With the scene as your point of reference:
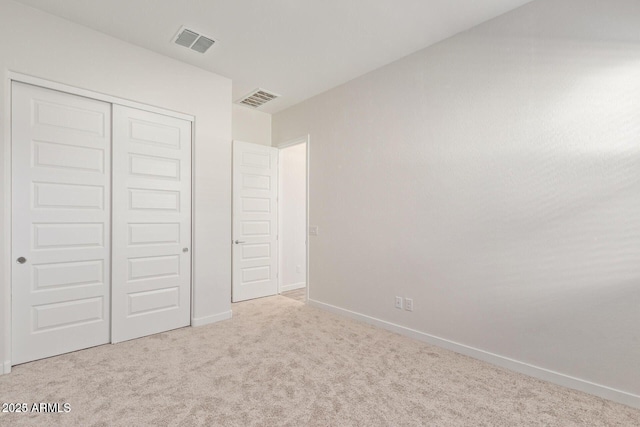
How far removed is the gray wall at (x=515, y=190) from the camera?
2.03 m

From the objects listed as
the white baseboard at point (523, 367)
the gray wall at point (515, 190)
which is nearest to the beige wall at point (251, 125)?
the gray wall at point (515, 190)

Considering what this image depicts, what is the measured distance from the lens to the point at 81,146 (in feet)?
8.95

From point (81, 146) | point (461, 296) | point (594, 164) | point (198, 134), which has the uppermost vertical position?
point (198, 134)

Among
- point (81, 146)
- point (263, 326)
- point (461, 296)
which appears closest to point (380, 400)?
point (461, 296)

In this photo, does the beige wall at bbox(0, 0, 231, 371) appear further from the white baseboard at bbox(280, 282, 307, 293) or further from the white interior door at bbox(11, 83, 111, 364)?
the white baseboard at bbox(280, 282, 307, 293)

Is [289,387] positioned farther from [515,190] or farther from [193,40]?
[193,40]

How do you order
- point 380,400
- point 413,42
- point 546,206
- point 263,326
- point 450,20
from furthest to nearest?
point 263,326 < point 413,42 < point 450,20 < point 546,206 < point 380,400

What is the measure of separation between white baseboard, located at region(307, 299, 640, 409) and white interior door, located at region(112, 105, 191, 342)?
7.38 feet

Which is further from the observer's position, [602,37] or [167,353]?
[167,353]

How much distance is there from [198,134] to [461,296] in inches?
126

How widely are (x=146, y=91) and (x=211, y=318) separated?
2545 millimetres

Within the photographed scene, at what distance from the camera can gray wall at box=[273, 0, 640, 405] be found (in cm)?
203

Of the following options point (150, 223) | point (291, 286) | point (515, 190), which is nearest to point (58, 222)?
point (150, 223)

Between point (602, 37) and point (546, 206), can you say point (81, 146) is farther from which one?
point (602, 37)
